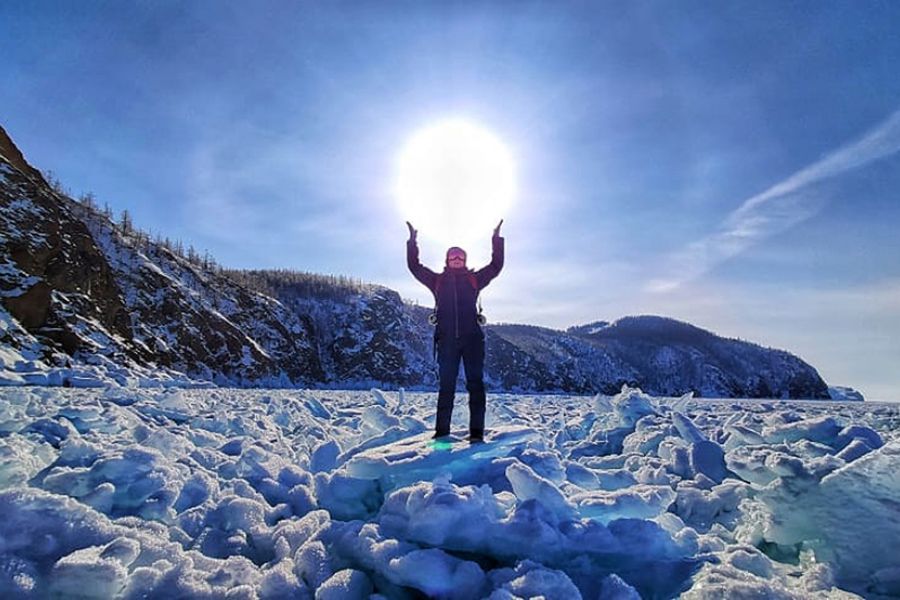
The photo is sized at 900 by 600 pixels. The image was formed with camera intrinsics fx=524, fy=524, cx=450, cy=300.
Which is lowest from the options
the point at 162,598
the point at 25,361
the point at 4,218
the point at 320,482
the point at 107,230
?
the point at 162,598

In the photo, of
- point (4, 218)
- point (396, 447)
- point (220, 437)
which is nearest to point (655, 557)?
point (396, 447)

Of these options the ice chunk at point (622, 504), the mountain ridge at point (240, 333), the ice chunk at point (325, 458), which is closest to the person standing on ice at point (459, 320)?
the ice chunk at point (325, 458)

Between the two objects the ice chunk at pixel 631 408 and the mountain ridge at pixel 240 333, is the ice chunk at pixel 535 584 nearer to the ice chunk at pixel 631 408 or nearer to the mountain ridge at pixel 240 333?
the ice chunk at pixel 631 408

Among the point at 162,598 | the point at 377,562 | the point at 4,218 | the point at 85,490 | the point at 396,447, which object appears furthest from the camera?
the point at 4,218

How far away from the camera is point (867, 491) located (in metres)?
2.71

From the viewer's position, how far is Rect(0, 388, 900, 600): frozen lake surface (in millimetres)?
2217

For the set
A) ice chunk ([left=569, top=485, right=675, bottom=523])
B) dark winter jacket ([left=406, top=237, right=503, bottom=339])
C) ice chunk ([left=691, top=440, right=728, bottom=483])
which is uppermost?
dark winter jacket ([left=406, top=237, right=503, bottom=339])

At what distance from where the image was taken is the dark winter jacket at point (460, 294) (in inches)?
197

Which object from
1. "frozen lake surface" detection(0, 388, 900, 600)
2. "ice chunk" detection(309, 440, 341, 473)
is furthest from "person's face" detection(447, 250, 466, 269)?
"ice chunk" detection(309, 440, 341, 473)

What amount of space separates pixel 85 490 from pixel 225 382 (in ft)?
123

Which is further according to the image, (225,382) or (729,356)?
(729,356)

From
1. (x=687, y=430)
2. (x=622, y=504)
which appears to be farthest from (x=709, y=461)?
(x=622, y=504)

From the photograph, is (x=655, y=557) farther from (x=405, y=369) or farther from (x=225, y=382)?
(x=405, y=369)

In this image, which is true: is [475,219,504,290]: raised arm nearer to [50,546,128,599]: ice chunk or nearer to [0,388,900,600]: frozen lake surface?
[0,388,900,600]: frozen lake surface
